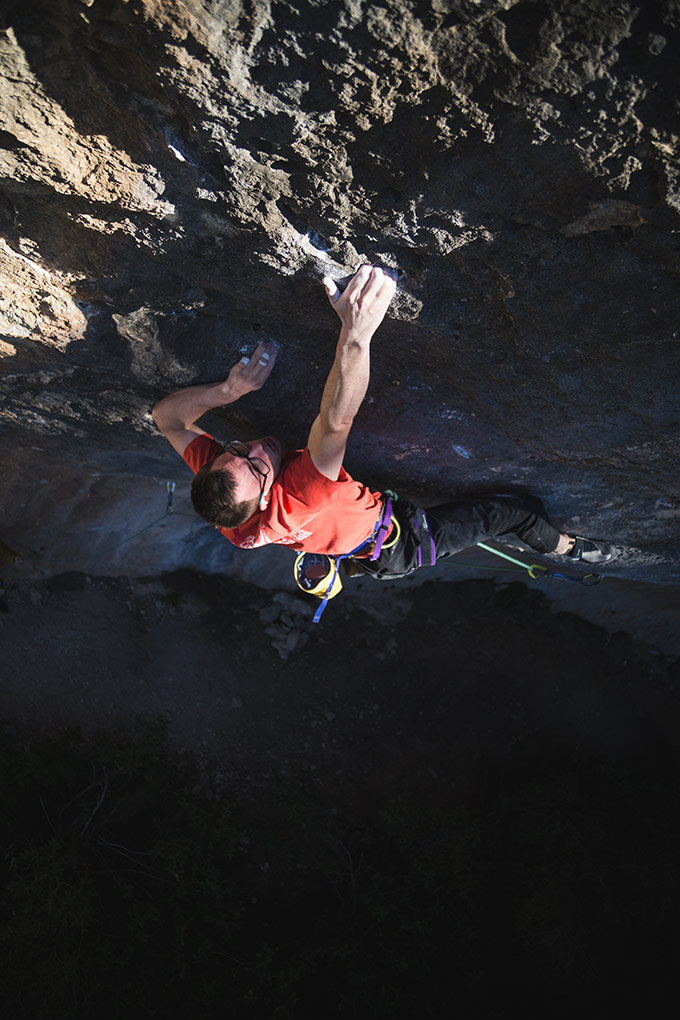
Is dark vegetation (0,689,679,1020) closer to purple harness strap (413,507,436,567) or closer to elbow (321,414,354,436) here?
purple harness strap (413,507,436,567)

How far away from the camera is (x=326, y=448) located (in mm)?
2438

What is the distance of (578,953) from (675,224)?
598 cm

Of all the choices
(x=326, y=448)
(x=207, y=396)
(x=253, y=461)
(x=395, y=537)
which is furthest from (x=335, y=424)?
(x=395, y=537)

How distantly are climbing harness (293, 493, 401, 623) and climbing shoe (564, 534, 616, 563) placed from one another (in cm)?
145

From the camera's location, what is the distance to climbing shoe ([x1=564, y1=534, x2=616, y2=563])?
4.03 m

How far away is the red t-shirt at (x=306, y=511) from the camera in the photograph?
2.64m

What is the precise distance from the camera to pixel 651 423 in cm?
257

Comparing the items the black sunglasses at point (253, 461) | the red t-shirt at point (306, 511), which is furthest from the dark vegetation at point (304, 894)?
the black sunglasses at point (253, 461)

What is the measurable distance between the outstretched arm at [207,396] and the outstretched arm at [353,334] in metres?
0.62

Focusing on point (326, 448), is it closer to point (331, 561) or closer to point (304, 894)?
point (331, 561)

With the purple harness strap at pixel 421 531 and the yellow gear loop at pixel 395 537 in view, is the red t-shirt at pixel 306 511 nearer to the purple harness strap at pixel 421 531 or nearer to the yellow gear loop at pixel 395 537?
the yellow gear loop at pixel 395 537

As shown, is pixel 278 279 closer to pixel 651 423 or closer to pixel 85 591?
pixel 651 423

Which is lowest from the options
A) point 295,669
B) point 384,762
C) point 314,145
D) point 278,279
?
point 384,762

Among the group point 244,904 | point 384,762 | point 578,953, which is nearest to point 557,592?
point 384,762
